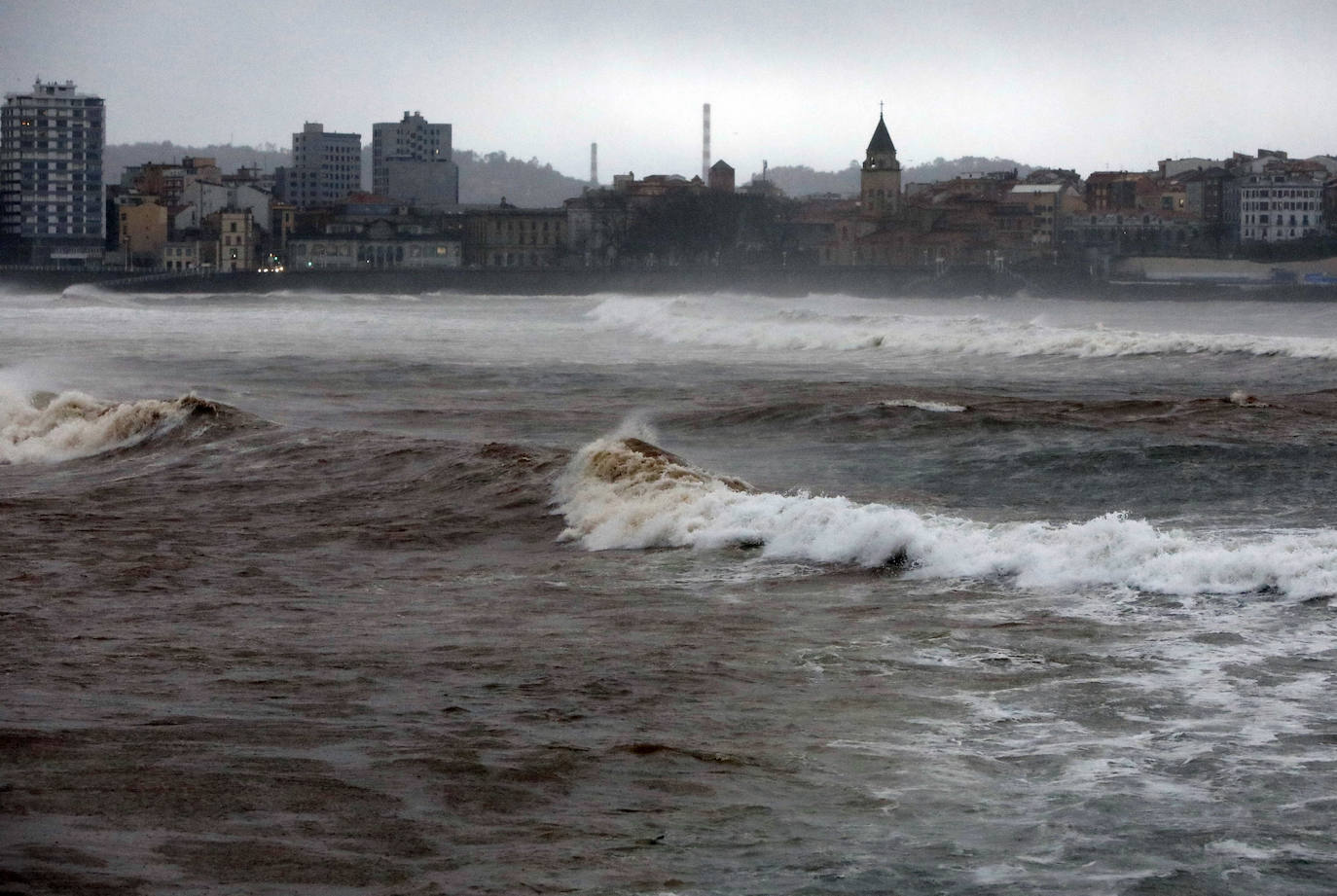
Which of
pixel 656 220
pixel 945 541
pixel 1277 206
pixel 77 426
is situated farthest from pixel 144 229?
pixel 945 541

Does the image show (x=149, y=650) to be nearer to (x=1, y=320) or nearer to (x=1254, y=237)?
(x=1, y=320)

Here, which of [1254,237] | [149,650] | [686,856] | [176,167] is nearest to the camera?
[686,856]

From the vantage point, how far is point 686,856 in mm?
5836

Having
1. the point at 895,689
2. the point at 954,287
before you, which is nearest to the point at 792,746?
the point at 895,689

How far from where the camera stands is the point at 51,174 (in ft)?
451

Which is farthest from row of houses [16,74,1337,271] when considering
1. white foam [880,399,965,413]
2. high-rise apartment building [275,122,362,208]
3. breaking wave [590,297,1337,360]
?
white foam [880,399,965,413]

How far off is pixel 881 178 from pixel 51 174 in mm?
62108

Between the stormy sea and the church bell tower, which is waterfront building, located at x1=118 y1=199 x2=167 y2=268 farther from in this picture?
the stormy sea

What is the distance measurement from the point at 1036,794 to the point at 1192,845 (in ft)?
2.20

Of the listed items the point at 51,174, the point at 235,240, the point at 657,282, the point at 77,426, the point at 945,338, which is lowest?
the point at 77,426

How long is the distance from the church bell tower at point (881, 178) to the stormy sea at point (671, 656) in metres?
113

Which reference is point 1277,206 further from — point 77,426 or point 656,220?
point 77,426

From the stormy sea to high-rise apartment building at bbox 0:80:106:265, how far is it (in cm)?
11928

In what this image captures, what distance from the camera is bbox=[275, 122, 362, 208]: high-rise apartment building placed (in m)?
185
